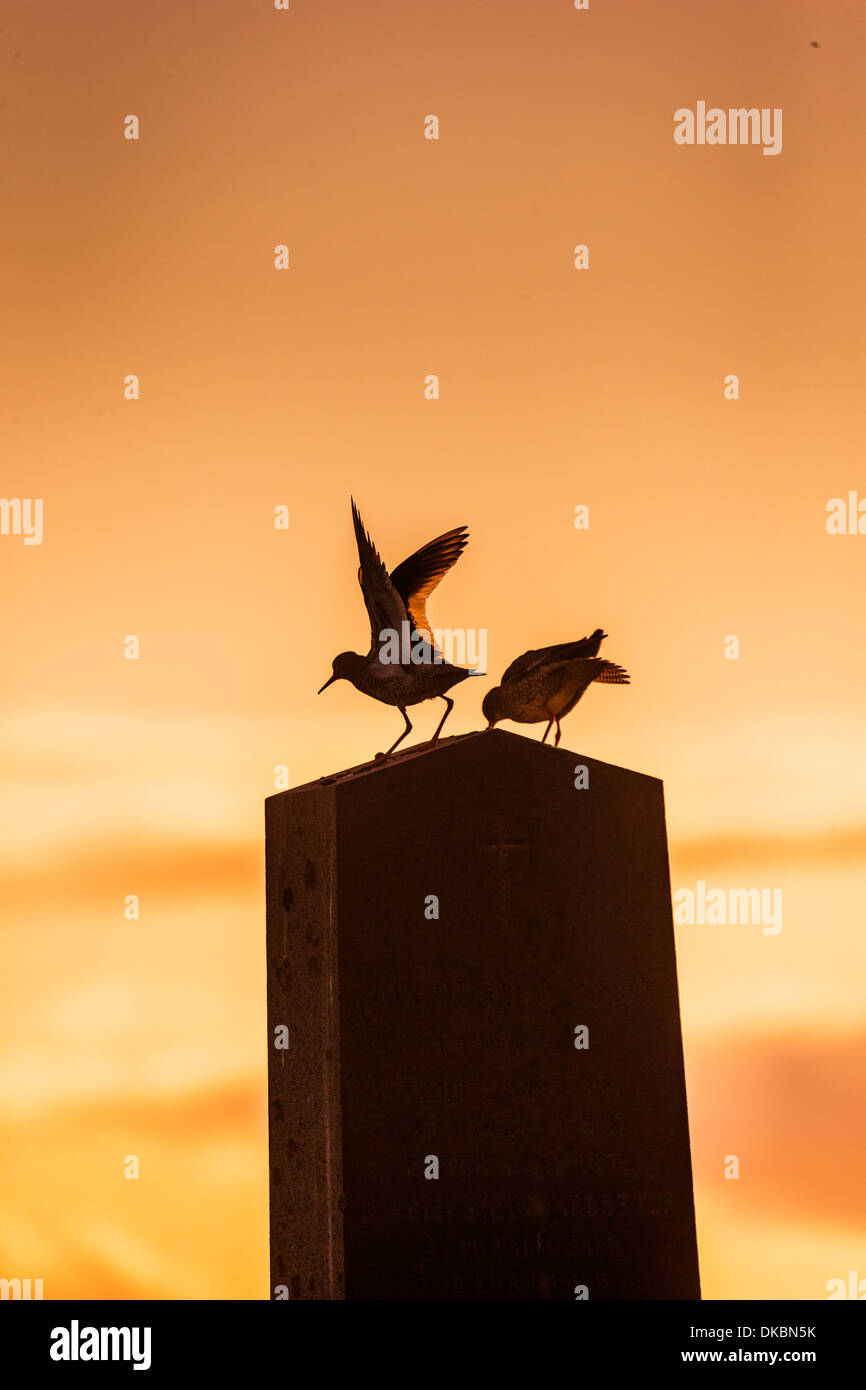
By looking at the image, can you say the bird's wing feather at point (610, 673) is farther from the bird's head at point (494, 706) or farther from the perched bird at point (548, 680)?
the bird's head at point (494, 706)

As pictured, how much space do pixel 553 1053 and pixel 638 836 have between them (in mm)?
664

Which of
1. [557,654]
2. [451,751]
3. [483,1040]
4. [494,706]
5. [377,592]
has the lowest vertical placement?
[483,1040]

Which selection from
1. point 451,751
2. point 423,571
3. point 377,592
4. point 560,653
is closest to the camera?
point 451,751

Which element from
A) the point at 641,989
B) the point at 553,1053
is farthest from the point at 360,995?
the point at 641,989

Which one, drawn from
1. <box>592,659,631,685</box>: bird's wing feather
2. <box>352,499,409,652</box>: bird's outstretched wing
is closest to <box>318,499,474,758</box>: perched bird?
<box>352,499,409,652</box>: bird's outstretched wing

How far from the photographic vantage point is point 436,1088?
3928 millimetres

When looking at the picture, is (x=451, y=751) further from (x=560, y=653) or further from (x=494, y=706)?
(x=560, y=653)

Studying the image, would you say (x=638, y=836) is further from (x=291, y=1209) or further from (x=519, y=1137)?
(x=291, y=1209)

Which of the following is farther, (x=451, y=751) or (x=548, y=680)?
(x=548, y=680)

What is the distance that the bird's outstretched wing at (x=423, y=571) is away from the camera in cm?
469

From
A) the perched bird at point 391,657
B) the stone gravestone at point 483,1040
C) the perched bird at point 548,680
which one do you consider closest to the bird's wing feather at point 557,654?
the perched bird at point 548,680

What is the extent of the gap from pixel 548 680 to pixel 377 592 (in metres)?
0.59

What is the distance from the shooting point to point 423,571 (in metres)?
4.72

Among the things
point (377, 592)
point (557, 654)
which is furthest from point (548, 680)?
point (377, 592)
